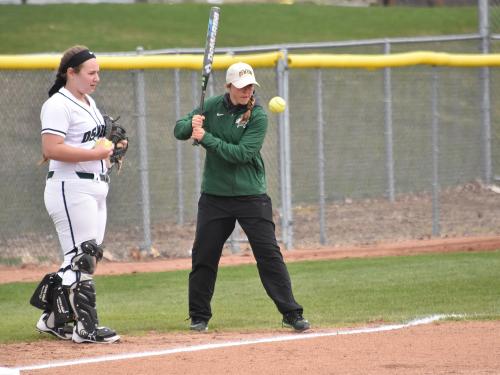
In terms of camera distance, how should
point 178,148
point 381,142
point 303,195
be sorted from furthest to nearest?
1. point 381,142
2. point 303,195
3. point 178,148

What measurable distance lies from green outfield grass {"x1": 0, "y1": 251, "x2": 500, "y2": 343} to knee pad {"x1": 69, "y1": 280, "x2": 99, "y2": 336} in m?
0.56

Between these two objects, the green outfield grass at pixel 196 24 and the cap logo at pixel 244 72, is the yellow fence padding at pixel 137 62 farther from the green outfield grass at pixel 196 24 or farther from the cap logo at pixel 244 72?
the green outfield grass at pixel 196 24

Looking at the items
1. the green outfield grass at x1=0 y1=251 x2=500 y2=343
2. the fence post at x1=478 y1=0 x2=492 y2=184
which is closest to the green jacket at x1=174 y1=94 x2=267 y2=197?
the green outfield grass at x1=0 y1=251 x2=500 y2=343

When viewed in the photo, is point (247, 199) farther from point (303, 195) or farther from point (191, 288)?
point (303, 195)

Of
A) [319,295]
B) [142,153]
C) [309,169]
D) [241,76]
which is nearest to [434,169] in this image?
[142,153]

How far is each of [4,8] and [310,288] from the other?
18.5m

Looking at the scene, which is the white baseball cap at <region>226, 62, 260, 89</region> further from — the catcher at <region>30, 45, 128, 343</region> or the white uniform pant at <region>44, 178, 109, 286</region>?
the white uniform pant at <region>44, 178, 109, 286</region>

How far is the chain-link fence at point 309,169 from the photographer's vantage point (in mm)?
12039

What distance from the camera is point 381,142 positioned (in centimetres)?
1772

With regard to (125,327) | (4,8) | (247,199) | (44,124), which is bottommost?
(125,327)

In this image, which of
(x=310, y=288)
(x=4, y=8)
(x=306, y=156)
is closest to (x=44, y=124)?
(x=310, y=288)

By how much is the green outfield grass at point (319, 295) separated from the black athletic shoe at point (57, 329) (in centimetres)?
10

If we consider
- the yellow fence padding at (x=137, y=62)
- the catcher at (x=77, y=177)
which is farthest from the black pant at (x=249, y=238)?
the yellow fence padding at (x=137, y=62)

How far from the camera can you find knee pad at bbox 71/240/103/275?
6789mm
